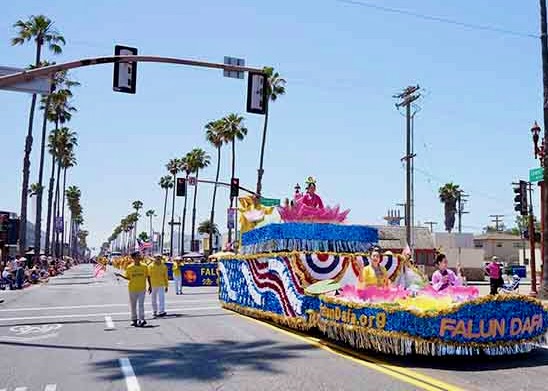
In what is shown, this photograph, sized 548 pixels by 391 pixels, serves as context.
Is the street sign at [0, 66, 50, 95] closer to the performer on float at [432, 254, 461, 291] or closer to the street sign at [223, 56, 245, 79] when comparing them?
the street sign at [223, 56, 245, 79]

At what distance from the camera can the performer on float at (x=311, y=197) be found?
42.3ft

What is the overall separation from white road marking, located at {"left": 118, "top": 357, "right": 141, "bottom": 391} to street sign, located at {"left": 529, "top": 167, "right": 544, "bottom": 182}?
16460 millimetres

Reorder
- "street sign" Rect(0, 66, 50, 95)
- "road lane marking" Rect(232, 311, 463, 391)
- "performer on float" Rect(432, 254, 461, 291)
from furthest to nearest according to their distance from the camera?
1. "street sign" Rect(0, 66, 50, 95)
2. "performer on float" Rect(432, 254, 461, 291)
3. "road lane marking" Rect(232, 311, 463, 391)

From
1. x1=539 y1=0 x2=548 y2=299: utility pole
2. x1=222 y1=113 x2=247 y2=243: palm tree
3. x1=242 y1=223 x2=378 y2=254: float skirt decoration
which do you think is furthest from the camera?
x1=222 y1=113 x2=247 y2=243: palm tree

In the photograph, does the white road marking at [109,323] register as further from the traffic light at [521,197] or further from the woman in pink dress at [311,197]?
the traffic light at [521,197]

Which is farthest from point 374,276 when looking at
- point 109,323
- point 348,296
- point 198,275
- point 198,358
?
point 198,275

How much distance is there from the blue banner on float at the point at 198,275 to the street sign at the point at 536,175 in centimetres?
1815

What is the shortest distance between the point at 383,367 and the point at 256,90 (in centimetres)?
951

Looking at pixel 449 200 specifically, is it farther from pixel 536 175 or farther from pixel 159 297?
pixel 159 297

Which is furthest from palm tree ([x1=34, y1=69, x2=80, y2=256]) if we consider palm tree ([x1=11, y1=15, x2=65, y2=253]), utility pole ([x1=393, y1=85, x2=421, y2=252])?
utility pole ([x1=393, y1=85, x2=421, y2=252])

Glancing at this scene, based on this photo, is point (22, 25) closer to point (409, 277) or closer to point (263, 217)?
point (263, 217)

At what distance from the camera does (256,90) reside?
605 inches

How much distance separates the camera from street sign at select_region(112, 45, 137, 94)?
47.2 ft

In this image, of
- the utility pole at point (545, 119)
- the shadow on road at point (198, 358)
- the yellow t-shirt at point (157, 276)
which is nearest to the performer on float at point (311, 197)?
the shadow on road at point (198, 358)
